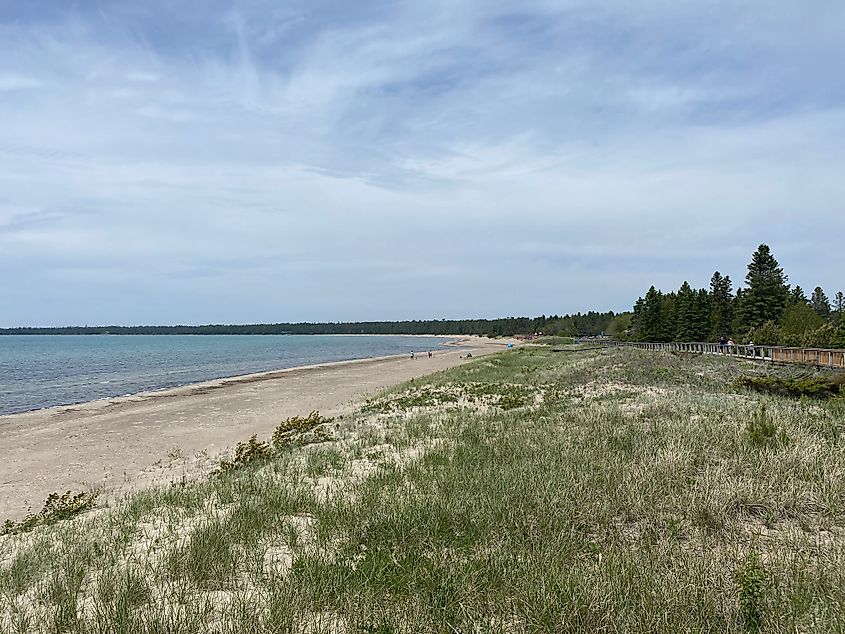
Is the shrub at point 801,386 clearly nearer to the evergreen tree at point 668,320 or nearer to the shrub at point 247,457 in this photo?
the shrub at point 247,457

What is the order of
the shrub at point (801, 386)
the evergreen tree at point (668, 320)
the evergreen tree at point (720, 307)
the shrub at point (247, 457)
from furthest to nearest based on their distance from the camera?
1. the evergreen tree at point (668, 320)
2. the evergreen tree at point (720, 307)
3. the shrub at point (801, 386)
4. the shrub at point (247, 457)

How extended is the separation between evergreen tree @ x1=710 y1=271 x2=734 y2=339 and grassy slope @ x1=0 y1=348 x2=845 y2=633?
6012cm

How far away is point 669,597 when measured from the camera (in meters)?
4.21

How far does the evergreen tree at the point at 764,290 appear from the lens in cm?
5347

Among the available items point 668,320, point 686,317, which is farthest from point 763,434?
point 668,320

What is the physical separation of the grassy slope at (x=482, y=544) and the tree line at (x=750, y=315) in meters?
32.8

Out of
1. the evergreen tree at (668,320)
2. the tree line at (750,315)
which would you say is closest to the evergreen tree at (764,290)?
the tree line at (750,315)

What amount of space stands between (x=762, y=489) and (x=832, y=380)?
1312cm

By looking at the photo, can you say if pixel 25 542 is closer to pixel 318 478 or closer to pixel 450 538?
pixel 318 478

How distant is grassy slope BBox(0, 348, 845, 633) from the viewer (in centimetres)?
420

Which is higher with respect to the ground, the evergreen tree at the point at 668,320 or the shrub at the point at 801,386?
the evergreen tree at the point at 668,320

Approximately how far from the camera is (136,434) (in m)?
20.1

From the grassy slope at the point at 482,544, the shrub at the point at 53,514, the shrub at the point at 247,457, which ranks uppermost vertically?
the grassy slope at the point at 482,544

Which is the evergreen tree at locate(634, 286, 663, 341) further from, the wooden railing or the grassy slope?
the grassy slope
